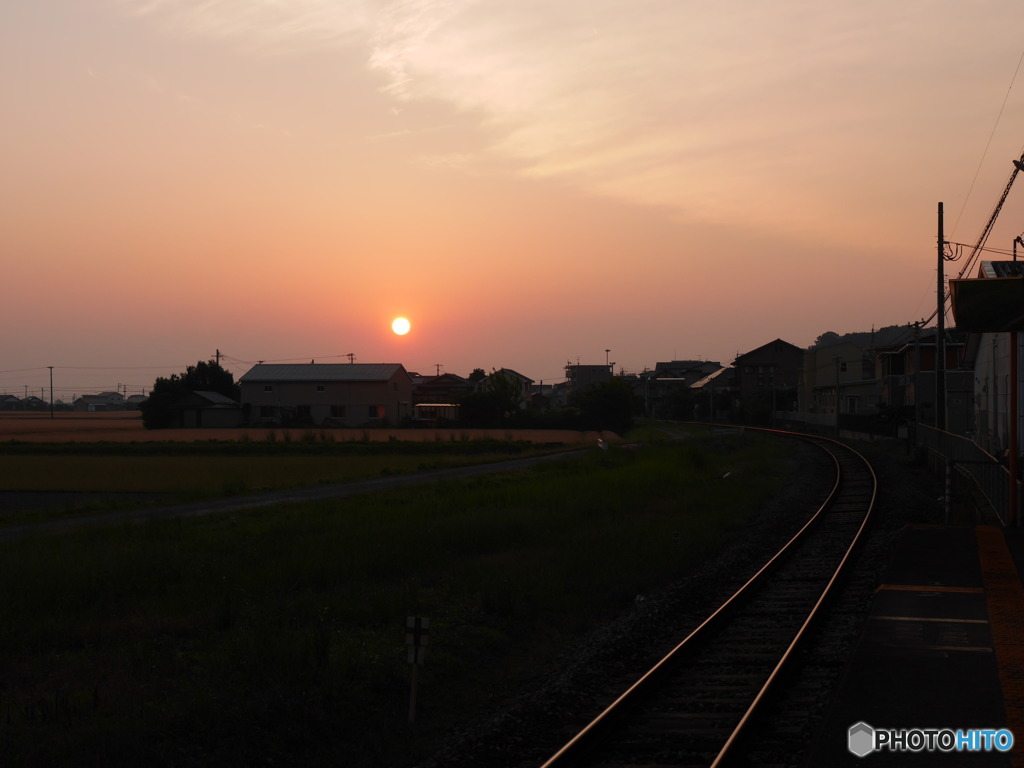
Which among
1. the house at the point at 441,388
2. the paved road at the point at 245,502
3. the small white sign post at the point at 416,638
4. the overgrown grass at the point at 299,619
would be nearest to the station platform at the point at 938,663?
the overgrown grass at the point at 299,619

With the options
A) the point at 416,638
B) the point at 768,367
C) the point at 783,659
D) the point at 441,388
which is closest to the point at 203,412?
the point at 441,388

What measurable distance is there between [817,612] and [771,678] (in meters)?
3.50

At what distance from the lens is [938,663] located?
9375mm

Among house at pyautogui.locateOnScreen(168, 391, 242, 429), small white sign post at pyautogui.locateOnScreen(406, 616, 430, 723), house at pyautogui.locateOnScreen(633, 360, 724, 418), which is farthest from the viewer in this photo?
house at pyautogui.locateOnScreen(633, 360, 724, 418)

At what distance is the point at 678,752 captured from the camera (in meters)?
7.60

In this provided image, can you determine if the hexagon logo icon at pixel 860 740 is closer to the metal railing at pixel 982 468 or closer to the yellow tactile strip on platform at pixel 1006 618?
the yellow tactile strip on platform at pixel 1006 618

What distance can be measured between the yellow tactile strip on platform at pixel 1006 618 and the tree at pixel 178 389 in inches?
3571

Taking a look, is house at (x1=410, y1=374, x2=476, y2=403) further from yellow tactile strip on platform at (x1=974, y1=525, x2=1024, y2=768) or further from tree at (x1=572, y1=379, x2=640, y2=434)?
yellow tactile strip on platform at (x1=974, y1=525, x2=1024, y2=768)

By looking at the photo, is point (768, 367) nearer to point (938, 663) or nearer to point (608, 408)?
point (608, 408)

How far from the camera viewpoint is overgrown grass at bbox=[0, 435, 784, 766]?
8211 mm

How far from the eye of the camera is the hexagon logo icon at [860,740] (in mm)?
7108

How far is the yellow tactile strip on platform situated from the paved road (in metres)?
18.9

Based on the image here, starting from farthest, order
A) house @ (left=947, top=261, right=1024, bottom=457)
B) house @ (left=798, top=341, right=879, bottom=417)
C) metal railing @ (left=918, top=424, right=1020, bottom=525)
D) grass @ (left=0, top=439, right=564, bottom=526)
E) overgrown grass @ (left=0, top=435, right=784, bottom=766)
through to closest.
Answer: house @ (left=798, top=341, right=879, bottom=417) < grass @ (left=0, top=439, right=564, bottom=526) < metal railing @ (left=918, top=424, right=1020, bottom=525) < house @ (left=947, top=261, right=1024, bottom=457) < overgrown grass @ (left=0, top=435, right=784, bottom=766)

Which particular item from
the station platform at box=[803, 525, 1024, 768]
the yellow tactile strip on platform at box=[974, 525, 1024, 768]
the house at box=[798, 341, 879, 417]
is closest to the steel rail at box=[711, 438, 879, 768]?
the station platform at box=[803, 525, 1024, 768]
